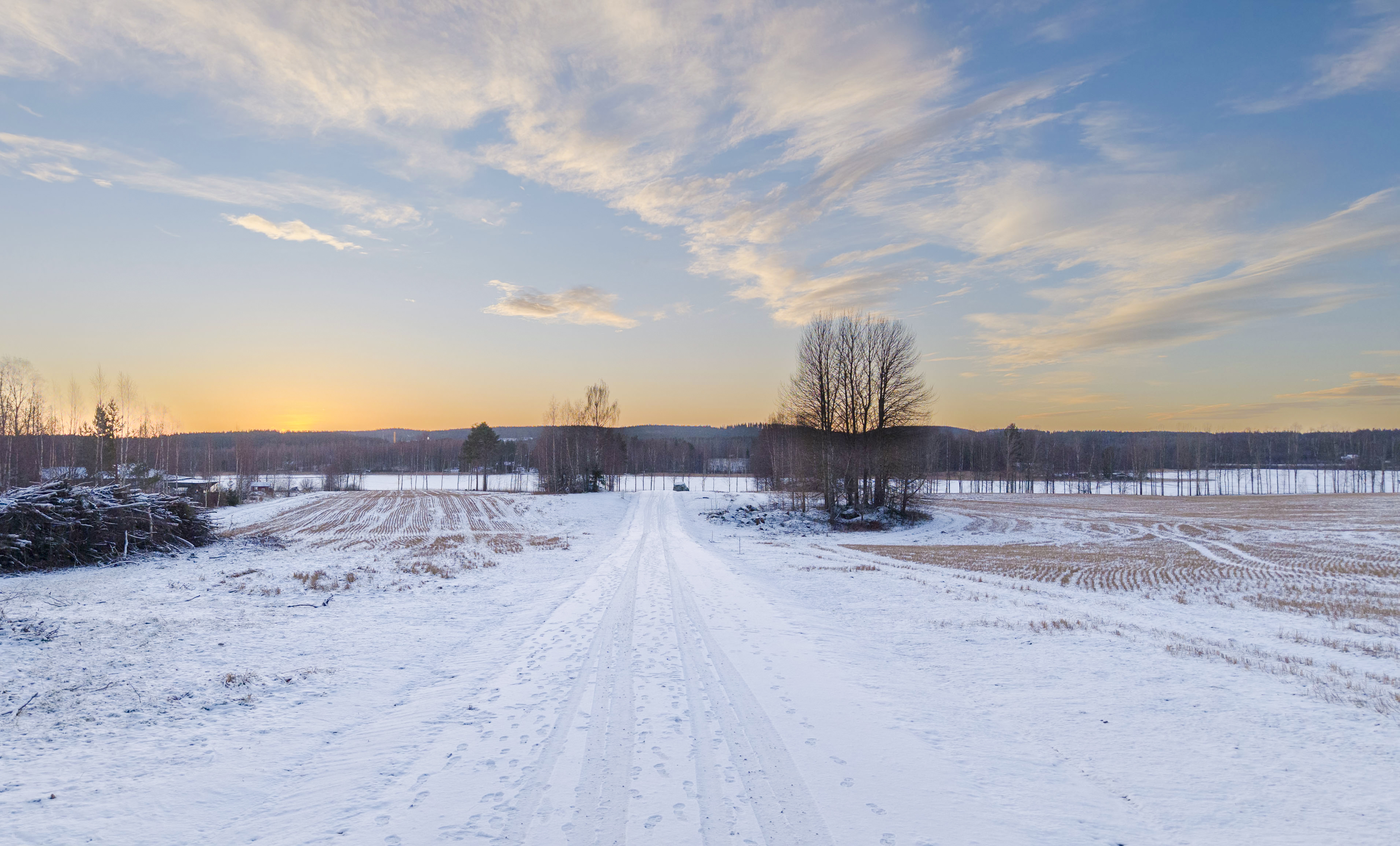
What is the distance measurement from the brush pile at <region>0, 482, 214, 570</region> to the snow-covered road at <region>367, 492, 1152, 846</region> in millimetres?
19976

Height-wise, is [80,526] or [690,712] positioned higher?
[80,526]

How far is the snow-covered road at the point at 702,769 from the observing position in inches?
174

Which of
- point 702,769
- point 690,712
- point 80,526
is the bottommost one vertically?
point 690,712

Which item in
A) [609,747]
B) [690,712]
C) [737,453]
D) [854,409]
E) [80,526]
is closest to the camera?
[609,747]

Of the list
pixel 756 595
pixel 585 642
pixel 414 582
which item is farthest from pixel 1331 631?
pixel 414 582

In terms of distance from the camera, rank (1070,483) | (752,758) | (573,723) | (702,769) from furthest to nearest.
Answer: (1070,483) → (573,723) → (752,758) → (702,769)

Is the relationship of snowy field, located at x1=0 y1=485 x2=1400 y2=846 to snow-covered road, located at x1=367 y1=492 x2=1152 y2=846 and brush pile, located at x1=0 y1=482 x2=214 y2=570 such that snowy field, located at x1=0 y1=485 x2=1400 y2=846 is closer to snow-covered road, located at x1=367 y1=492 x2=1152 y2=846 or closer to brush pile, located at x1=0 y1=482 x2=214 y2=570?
snow-covered road, located at x1=367 y1=492 x2=1152 y2=846

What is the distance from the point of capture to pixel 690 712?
267 inches

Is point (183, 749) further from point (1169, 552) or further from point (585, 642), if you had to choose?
point (1169, 552)

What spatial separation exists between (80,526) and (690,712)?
23.7m

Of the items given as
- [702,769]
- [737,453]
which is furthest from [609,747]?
[737,453]

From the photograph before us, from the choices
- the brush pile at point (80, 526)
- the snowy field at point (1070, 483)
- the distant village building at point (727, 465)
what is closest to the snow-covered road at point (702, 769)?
the brush pile at point (80, 526)

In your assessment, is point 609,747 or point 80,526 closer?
point 609,747

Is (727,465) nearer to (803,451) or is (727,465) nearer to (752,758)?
(803,451)
